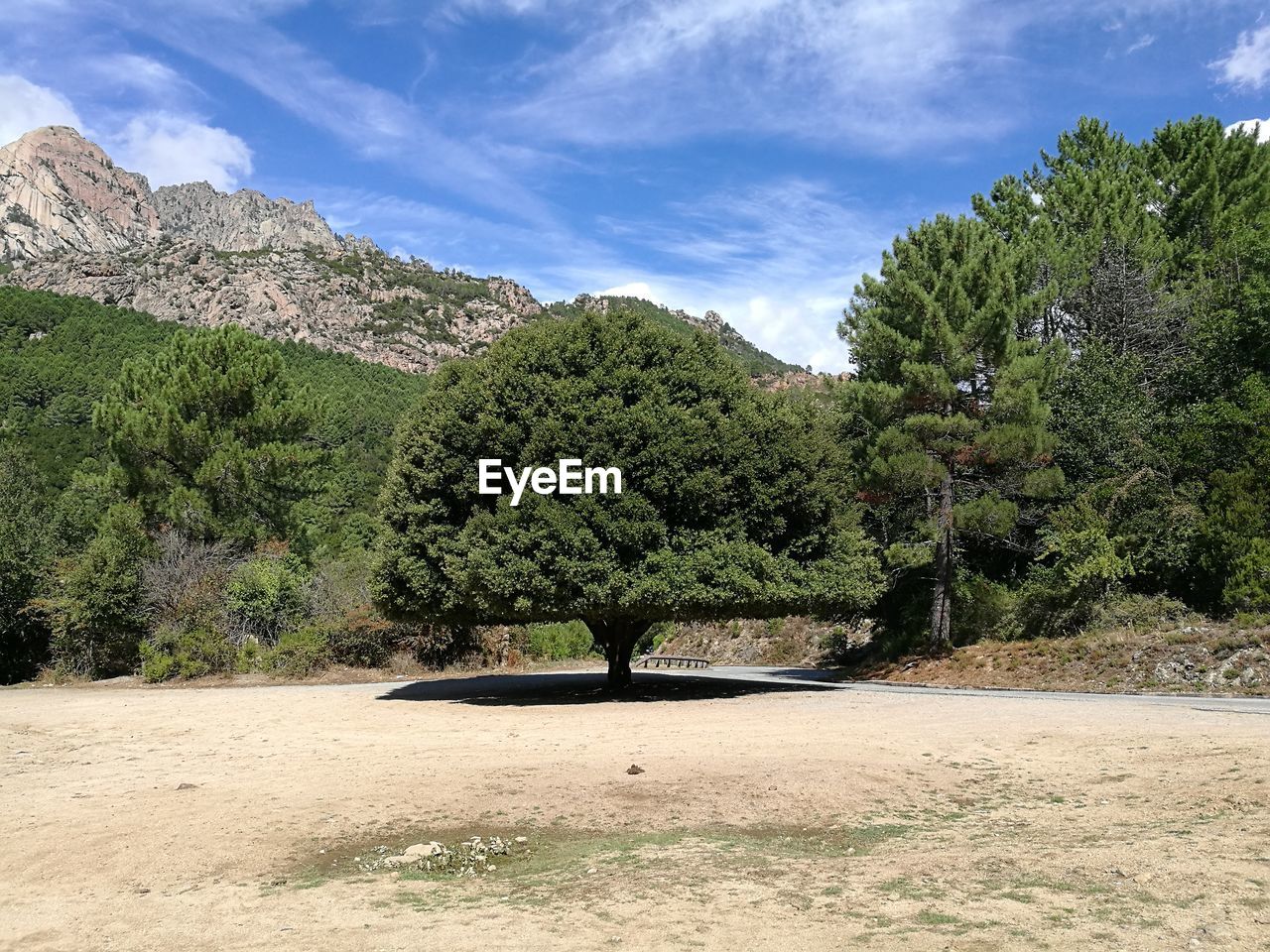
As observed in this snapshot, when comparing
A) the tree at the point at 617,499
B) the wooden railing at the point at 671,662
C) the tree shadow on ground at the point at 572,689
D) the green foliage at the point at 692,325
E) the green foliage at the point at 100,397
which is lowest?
the wooden railing at the point at 671,662

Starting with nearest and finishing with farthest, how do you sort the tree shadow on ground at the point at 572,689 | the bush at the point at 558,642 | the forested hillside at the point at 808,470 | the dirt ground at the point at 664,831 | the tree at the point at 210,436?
the dirt ground at the point at 664,831
the forested hillside at the point at 808,470
the tree shadow on ground at the point at 572,689
the tree at the point at 210,436
the bush at the point at 558,642

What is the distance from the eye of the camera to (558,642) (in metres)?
35.2

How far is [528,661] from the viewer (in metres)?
32.7

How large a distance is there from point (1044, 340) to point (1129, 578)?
502 inches

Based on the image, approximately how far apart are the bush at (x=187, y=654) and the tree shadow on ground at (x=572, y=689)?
5.89 metres

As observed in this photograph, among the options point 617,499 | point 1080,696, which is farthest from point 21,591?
point 1080,696

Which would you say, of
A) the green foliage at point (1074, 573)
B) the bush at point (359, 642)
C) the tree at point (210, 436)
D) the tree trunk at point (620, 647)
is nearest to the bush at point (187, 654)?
the bush at point (359, 642)

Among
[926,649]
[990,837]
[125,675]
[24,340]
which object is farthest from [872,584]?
[24,340]

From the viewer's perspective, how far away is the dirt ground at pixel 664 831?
5164 mm

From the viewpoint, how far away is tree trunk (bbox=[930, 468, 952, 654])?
24.2 m

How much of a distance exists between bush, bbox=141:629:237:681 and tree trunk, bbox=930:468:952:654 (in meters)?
19.9

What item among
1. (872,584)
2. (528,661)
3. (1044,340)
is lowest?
(528,661)

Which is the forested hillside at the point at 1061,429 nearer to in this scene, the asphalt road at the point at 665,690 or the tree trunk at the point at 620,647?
the asphalt road at the point at 665,690

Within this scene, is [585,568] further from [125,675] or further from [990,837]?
[125,675]
